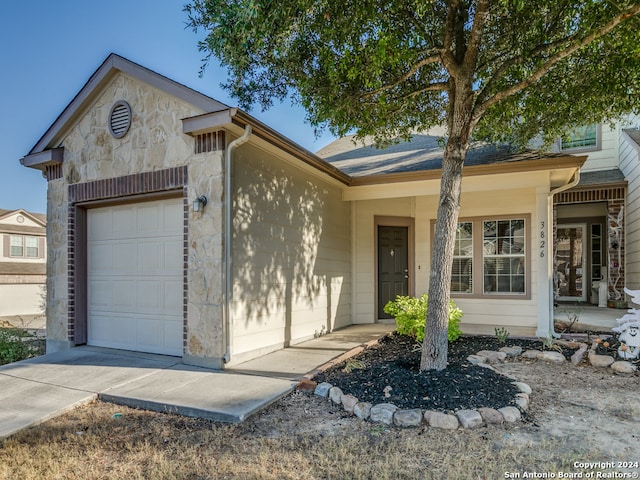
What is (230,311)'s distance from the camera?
5051 millimetres

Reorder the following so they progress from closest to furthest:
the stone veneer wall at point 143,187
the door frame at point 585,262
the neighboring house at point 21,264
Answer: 1. the stone veneer wall at point 143,187
2. the door frame at point 585,262
3. the neighboring house at point 21,264

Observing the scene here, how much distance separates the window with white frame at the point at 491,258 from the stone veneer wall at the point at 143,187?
519 cm

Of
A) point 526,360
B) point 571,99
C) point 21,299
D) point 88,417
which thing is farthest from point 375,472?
point 21,299

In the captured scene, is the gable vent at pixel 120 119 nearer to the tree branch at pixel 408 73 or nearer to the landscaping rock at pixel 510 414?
the tree branch at pixel 408 73

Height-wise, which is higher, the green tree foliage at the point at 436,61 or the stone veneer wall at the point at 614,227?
the green tree foliage at the point at 436,61

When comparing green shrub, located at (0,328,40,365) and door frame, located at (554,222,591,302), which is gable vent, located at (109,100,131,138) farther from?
door frame, located at (554,222,591,302)

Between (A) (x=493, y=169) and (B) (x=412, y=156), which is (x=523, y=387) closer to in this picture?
(A) (x=493, y=169)

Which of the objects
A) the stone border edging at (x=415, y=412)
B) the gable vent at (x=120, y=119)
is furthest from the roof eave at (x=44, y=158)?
the stone border edging at (x=415, y=412)

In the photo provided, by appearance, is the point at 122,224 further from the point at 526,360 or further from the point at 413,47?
the point at 526,360

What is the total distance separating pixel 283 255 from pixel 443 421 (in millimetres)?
3515

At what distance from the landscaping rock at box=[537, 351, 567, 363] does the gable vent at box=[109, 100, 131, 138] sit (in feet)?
21.6

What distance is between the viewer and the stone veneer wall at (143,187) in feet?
16.5

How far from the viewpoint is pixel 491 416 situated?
349cm

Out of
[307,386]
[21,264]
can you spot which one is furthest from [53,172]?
[21,264]
